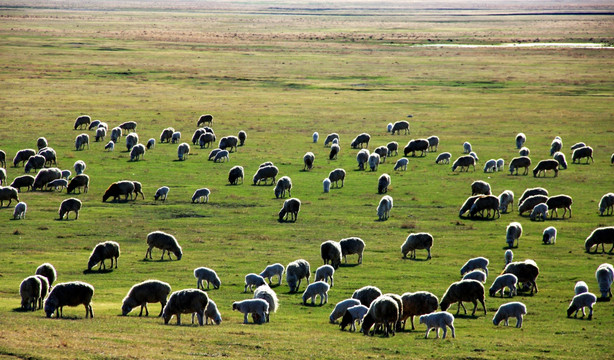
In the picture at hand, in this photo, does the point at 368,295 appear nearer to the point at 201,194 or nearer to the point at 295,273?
the point at 295,273

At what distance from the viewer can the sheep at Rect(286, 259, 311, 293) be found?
24344mm

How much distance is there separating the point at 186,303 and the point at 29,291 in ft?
15.5

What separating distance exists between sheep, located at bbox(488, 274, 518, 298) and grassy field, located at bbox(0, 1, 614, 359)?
42cm

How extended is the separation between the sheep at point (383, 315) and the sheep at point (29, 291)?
Answer: 31.1 ft

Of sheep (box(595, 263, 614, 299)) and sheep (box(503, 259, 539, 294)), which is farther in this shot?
sheep (box(503, 259, 539, 294))

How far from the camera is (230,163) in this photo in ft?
158

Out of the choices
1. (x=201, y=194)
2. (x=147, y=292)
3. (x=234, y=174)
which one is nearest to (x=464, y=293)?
(x=147, y=292)

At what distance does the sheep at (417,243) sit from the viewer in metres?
28.2

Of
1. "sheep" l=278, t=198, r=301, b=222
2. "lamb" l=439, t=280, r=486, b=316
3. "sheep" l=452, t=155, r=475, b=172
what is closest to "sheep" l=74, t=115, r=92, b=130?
"sheep" l=278, t=198, r=301, b=222

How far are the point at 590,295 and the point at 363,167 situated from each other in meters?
26.3

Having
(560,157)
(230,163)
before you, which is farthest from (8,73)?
(560,157)

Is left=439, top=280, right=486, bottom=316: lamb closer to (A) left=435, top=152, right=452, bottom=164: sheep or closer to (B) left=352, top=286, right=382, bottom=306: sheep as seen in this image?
(B) left=352, top=286, right=382, bottom=306: sheep

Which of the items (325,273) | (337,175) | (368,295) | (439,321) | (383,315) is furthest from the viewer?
(337,175)

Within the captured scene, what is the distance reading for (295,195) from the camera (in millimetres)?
39625
